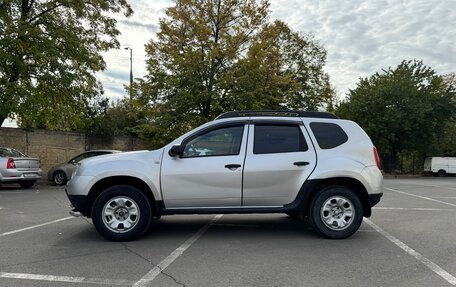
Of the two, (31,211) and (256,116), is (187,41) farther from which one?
(256,116)

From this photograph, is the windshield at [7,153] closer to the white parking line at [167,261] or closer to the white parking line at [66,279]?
the white parking line at [167,261]

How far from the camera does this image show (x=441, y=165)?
34.7 metres

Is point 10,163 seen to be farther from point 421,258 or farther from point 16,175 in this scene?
point 421,258

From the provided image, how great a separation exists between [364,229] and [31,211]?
24.0 ft

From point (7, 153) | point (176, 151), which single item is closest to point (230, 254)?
point (176, 151)

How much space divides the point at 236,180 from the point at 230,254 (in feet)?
3.91

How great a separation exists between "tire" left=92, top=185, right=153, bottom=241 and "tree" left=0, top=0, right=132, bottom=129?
11.6 meters

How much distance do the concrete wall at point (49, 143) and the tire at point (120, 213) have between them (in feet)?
48.7

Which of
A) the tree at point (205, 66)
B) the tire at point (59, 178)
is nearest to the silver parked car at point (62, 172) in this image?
the tire at point (59, 178)

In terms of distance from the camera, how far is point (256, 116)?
6895 mm

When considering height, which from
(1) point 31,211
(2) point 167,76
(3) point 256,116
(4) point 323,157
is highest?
(2) point 167,76

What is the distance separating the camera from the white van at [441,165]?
113 ft

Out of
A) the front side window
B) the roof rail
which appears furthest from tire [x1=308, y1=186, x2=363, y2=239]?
Answer: the front side window

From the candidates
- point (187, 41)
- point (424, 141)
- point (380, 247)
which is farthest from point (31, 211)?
point (424, 141)
